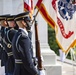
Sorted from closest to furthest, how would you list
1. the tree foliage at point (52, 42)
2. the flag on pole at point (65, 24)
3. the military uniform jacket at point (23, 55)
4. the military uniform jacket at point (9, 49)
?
the military uniform jacket at point (23, 55)
the military uniform jacket at point (9, 49)
the flag on pole at point (65, 24)
the tree foliage at point (52, 42)

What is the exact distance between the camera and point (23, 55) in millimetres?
5863

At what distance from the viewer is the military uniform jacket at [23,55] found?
19.1ft

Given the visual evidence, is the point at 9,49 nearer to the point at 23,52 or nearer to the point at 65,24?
the point at 23,52

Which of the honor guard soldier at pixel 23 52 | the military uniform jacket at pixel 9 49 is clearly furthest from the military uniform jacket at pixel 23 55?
the military uniform jacket at pixel 9 49

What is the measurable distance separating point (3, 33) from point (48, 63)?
3763 millimetres

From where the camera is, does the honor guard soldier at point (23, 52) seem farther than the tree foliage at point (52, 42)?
No

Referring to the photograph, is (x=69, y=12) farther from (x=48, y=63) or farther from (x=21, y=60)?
(x=21, y=60)

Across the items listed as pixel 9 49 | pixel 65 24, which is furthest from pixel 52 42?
pixel 9 49

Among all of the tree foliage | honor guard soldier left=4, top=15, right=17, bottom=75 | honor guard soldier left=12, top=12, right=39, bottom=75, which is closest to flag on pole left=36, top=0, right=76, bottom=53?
honor guard soldier left=4, top=15, right=17, bottom=75

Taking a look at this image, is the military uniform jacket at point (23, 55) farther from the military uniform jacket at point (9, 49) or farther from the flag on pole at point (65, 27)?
the flag on pole at point (65, 27)

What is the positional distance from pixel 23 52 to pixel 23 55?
0.14 ft

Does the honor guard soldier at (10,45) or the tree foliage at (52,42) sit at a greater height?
the honor guard soldier at (10,45)

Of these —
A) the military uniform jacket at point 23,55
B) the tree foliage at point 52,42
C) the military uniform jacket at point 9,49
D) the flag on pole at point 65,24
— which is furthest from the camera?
the tree foliage at point 52,42

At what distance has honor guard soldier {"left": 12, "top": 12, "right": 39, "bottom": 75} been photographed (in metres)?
5.83
